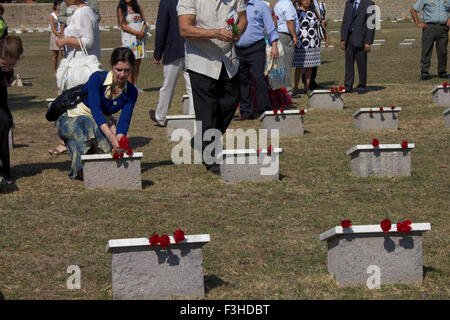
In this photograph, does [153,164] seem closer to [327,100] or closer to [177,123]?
[177,123]

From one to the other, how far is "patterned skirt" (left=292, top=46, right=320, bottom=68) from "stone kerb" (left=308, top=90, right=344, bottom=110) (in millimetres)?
2172

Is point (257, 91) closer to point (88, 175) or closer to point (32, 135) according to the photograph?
point (32, 135)

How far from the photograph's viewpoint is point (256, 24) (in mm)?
12164

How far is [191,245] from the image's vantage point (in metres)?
4.61

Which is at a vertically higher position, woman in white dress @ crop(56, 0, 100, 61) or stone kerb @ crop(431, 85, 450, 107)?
woman in white dress @ crop(56, 0, 100, 61)

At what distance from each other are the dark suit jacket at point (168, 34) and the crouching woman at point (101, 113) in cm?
313

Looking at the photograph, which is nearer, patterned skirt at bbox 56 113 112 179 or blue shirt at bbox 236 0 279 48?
patterned skirt at bbox 56 113 112 179

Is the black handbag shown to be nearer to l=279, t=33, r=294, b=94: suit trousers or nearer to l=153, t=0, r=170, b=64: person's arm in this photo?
l=153, t=0, r=170, b=64: person's arm

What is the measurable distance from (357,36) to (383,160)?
7.93 metres

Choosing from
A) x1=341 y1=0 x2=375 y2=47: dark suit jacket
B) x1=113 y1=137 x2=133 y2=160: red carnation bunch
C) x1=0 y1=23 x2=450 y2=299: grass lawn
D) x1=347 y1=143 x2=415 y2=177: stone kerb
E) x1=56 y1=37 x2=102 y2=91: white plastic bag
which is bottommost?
x1=0 y1=23 x2=450 y2=299: grass lawn

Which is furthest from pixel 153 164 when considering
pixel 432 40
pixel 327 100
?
pixel 432 40

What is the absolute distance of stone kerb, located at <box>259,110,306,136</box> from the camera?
421 inches

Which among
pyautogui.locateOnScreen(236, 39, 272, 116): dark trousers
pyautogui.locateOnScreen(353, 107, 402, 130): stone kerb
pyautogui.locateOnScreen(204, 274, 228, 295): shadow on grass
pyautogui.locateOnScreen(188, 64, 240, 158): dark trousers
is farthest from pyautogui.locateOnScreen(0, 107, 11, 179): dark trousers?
pyautogui.locateOnScreen(353, 107, 402, 130): stone kerb
